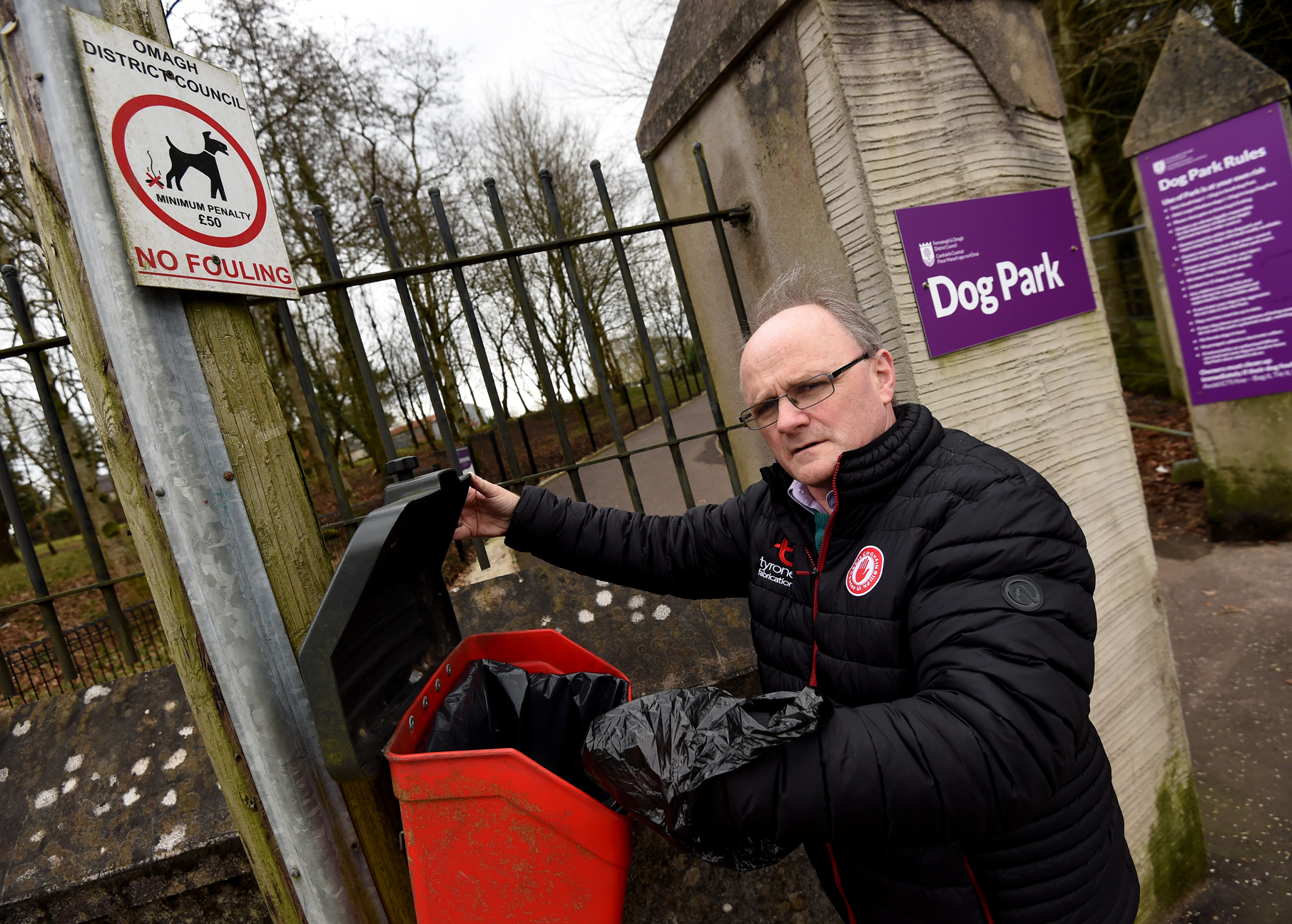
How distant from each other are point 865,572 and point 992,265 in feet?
4.87

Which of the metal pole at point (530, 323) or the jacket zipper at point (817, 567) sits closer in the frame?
the jacket zipper at point (817, 567)

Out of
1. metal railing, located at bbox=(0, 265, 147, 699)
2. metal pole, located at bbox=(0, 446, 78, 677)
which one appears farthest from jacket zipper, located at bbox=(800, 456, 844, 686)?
metal pole, located at bbox=(0, 446, 78, 677)

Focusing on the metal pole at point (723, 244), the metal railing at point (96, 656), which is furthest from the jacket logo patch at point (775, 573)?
the metal railing at point (96, 656)

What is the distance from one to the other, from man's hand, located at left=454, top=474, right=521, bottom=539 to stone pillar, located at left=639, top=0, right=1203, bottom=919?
1.33 m

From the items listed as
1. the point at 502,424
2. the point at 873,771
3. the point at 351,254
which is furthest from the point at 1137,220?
the point at 351,254

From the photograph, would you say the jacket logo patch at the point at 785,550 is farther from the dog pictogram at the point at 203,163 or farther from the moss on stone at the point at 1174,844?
the moss on stone at the point at 1174,844

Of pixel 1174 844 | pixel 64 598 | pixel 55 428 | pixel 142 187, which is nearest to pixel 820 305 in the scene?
pixel 142 187

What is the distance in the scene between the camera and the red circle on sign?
42.6 inches

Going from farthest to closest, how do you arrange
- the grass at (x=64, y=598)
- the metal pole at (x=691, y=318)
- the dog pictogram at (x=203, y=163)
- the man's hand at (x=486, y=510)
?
1. the grass at (x=64, y=598)
2. the metal pole at (x=691, y=318)
3. the man's hand at (x=486, y=510)
4. the dog pictogram at (x=203, y=163)

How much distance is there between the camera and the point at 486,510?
1771 mm

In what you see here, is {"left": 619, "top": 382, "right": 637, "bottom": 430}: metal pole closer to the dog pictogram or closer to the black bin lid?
the black bin lid

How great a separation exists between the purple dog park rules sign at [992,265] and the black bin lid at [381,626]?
5.24ft

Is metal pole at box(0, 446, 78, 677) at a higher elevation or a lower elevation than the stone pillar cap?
lower

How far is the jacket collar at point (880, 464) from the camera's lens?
1.32 meters
